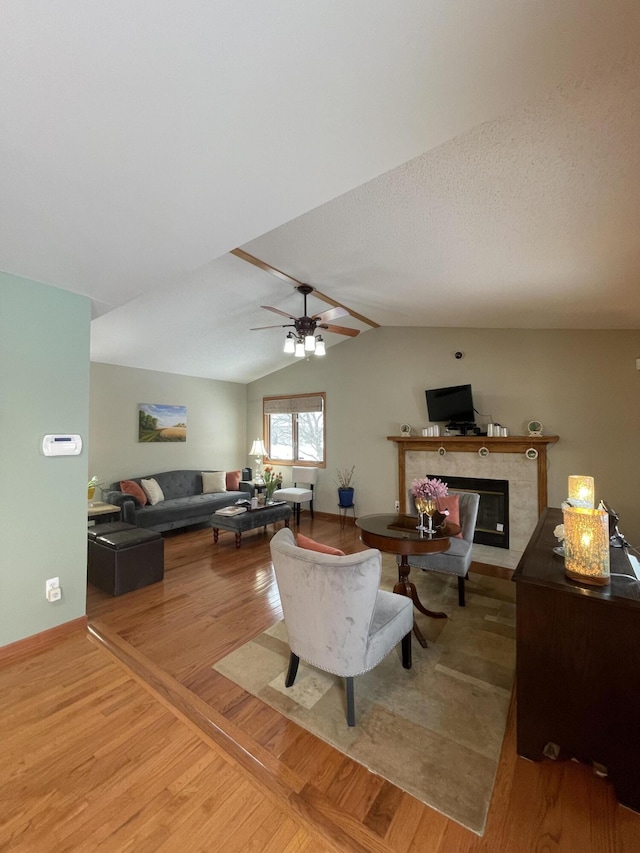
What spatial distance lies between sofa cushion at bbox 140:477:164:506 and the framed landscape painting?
31.6 inches

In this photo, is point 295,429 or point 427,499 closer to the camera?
point 427,499

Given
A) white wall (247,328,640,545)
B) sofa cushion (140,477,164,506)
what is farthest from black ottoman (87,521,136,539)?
white wall (247,328,640,545)

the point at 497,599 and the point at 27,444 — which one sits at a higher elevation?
the point at 27,444

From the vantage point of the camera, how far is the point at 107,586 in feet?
10.6

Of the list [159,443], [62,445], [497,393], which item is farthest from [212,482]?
[497,393]

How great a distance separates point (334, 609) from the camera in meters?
1.71

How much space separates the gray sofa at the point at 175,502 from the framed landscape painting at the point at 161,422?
2.09 ft

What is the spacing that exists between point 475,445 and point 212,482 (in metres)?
4.33

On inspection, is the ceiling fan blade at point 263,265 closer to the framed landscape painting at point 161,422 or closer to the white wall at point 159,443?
the white wall at point 159,443

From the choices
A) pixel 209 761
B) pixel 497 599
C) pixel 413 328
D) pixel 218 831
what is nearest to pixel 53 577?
pixel 209 761

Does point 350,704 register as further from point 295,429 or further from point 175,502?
point 295,429

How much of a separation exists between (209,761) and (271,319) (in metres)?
4.58

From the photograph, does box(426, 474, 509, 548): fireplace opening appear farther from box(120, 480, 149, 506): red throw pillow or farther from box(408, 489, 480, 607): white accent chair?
box(120, 480, 149, 506): red throw pillow

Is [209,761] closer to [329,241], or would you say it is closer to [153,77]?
[153,77]
